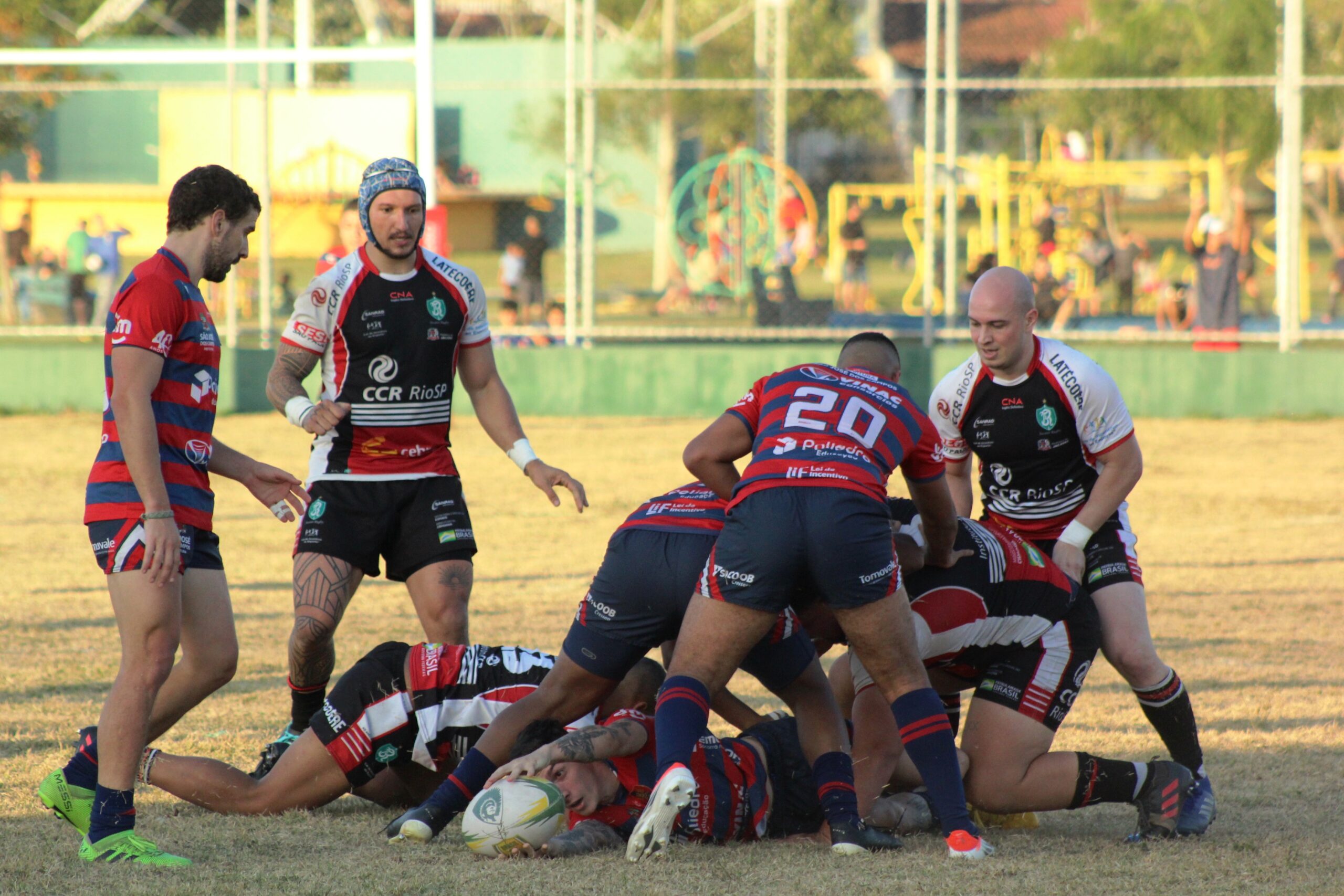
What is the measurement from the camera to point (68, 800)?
15.0ft

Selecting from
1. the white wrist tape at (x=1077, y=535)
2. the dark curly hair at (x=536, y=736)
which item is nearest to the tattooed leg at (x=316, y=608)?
the dark curly hair at (x=536, y=736)

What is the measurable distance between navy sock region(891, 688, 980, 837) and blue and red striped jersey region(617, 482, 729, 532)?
0.79m

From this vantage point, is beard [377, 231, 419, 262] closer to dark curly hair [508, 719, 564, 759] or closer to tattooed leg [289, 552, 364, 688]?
tattooed leg [289, 552, 364, 688]

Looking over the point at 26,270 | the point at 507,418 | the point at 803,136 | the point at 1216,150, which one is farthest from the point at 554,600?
the point at 803,136

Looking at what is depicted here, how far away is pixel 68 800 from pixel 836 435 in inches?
99.7

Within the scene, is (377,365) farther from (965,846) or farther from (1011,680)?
(965,846)

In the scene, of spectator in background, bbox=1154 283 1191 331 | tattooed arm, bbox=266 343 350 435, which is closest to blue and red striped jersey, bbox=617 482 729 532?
tattooed arm, bbox=266 343 350 435

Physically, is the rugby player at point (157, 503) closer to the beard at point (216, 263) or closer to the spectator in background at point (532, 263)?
the beard at point (216, 263)

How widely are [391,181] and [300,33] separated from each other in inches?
507

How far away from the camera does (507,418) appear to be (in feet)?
19.5

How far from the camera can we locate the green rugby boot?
456cm

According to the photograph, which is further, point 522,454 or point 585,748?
point 522,454

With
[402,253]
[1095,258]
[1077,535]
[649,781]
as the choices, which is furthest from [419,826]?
[1095,258]

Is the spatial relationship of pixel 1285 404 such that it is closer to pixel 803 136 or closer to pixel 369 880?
pixel 369 880
